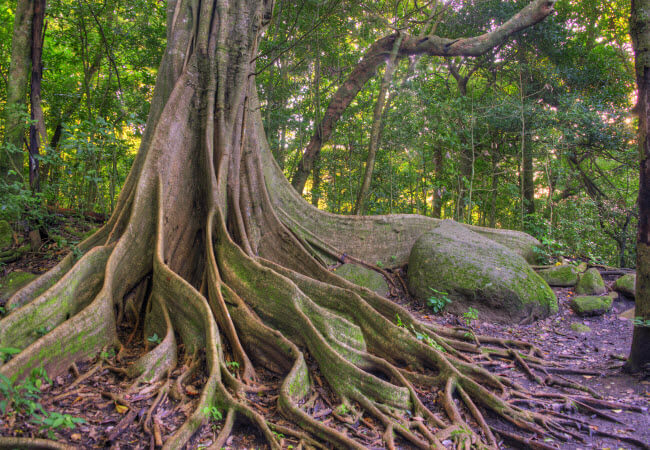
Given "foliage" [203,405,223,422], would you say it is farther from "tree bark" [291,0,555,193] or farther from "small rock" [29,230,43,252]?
"tree bark" [291,0,555,193]

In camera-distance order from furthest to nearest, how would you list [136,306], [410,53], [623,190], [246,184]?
[623,190], [410,53], [246,184], [136,306]

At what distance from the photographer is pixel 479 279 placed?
612 cm

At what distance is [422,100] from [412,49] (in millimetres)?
1684

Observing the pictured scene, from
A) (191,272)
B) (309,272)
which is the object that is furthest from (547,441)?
(191,272)

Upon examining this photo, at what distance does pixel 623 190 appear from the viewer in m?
12.7

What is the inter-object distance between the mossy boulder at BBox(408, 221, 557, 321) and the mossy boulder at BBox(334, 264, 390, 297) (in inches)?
20.2

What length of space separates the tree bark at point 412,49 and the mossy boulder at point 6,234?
19.0 feet

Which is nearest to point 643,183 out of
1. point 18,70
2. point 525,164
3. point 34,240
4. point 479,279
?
point 479,279

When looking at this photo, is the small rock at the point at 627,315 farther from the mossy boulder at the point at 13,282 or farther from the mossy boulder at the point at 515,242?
the mossy boulder at the point at 13,282

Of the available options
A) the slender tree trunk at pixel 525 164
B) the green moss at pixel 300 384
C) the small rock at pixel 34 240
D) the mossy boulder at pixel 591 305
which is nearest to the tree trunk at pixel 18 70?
the small rock at pixel 34 240

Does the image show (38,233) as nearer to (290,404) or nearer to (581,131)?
(290,404)

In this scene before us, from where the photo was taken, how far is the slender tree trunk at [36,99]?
5973 mm

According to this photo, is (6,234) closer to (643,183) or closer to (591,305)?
(643,183)

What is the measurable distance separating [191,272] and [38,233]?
3637 millimetres
